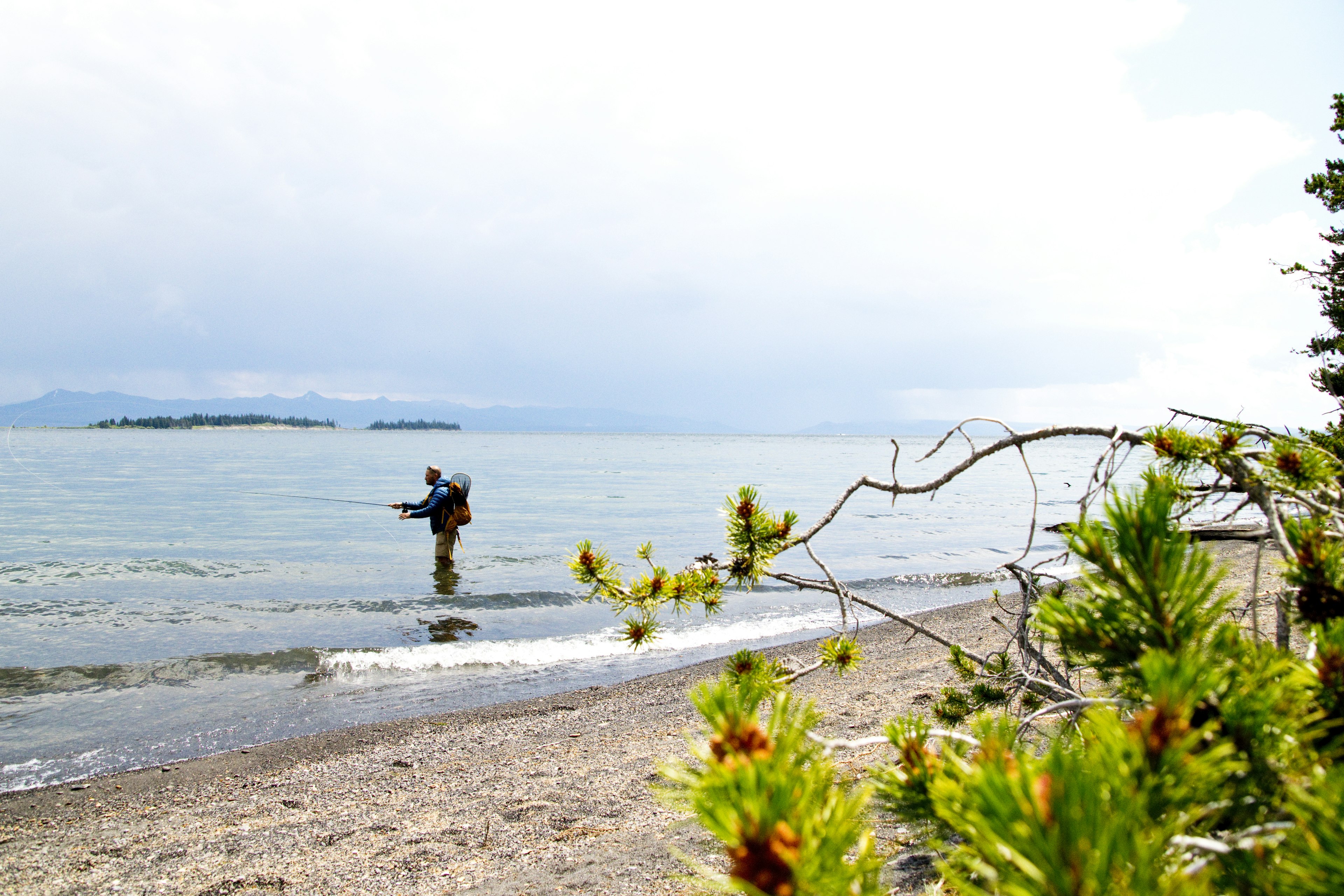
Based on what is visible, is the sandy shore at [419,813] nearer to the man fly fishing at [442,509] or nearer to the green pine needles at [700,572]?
the green pine needles at [700,572]

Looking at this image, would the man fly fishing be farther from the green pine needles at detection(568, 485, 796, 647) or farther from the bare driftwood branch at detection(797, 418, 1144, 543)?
the bare driftwood branch at detection(797, 418, 1144, 543)

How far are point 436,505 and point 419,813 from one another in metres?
11.3

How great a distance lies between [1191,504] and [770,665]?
1276mm

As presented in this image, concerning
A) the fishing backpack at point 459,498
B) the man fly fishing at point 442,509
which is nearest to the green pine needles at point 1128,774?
the man fly fishing at point 442,509

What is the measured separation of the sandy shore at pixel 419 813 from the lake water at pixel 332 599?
1.11 meters

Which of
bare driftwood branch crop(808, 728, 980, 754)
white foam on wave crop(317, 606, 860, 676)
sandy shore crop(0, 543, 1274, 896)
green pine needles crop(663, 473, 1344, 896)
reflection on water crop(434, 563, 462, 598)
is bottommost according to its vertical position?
reflection on water crop(434, 563, 462, 598)

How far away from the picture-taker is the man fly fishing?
52.5 ft

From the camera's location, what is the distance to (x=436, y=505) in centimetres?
1616

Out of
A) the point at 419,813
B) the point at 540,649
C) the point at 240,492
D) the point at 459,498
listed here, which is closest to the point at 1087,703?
the point at 419,813

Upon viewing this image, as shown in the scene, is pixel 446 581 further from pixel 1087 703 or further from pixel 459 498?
pixel 1087 703

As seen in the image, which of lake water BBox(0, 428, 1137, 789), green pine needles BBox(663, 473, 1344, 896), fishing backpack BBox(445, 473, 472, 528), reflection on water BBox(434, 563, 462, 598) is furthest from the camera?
reflection on water BBox(434, 563, 462, 598)

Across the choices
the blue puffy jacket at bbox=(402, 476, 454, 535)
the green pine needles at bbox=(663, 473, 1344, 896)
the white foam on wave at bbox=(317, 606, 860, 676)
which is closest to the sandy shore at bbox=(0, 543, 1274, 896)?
the green pine needles at bbox=(663, 473, 1344, 896)

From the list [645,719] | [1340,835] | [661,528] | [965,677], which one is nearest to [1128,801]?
[1340,835]

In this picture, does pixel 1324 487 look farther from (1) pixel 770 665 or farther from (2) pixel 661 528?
(2) pixel 661 528
